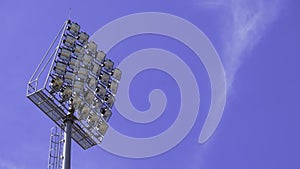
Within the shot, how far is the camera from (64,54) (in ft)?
77.2

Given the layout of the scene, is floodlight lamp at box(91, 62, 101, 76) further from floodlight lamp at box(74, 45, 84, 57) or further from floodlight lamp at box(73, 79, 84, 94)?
floodlight lamp at box(73, 79, 84, 94)

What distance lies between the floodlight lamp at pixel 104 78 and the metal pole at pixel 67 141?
216cm

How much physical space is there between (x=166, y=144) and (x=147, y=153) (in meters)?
0.74

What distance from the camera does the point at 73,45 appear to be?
78.7 feet

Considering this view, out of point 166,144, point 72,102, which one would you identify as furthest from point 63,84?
point 166,144

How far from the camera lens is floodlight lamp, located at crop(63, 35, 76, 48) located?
2389 centimetres

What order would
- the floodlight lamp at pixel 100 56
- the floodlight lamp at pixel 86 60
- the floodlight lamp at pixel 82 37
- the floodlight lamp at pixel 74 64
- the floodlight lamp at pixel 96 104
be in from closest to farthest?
1. the floodlight lamp at pixel 74 64
2. the floodlight lamp at pixel 96 104
3. the floodlight lamp at pixel 86 60
4. the floodlight lamp at pixel 82 37
5. the floodlight lamp at pixel 100 56

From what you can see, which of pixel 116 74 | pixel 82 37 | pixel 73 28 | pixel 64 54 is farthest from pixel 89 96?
pixel 73 28

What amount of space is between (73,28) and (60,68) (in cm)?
179

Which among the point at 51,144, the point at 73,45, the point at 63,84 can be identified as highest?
the point at 73,45

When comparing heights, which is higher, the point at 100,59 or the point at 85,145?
the point at 100,59

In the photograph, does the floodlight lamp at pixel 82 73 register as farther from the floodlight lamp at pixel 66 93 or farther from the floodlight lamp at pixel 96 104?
the floodlight lamp at pixel 96 104

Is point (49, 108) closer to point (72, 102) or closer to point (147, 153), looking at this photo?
point (72, 102)

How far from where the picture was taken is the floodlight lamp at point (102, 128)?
23562 millimetres
